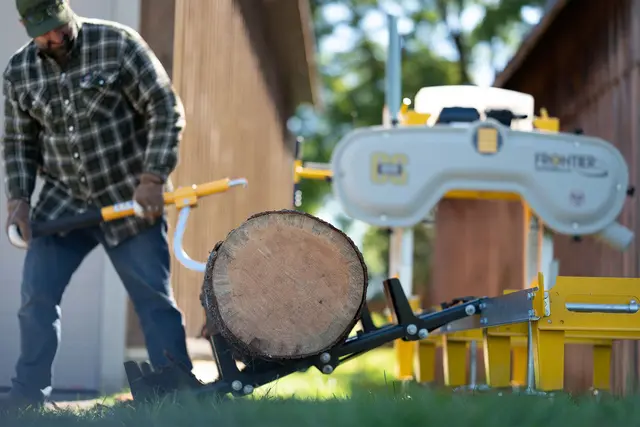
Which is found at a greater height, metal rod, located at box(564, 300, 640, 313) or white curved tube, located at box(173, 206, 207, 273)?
white curved tube, located at box(173, 206, 207, 273)

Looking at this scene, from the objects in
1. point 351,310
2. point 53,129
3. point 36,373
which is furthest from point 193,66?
point 351,310

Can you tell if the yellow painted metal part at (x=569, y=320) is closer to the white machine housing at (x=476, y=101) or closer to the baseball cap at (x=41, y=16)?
the white machine housing at (x=476, y=101)

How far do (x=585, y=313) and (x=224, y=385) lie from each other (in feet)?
4.33

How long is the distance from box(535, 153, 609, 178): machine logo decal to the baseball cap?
230cm

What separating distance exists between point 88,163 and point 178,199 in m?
0.41

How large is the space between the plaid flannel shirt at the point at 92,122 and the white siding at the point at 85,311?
1243 millimetres

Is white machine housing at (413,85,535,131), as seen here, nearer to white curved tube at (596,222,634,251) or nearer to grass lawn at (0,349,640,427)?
white curved tube at (596,222,634,251)

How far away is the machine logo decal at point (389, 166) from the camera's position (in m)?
5.77

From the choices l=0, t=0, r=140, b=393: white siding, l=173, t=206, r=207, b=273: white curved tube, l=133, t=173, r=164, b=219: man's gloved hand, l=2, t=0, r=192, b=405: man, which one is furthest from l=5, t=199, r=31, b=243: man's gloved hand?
l=0, t=0, r=140, b=393: white siding

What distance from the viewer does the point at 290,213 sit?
4.32 metres

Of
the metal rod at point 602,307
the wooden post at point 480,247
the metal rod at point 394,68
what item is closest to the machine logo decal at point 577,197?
the metal rod at point 394,68

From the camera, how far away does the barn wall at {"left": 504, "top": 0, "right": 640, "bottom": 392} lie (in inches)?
263

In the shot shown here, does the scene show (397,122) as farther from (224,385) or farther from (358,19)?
(358,19)

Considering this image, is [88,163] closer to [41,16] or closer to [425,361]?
[41,16]
